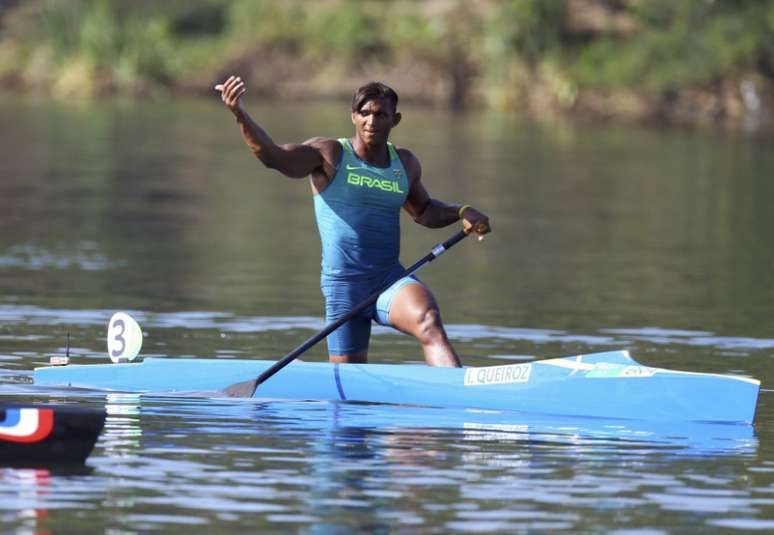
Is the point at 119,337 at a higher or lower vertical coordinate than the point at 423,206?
lower

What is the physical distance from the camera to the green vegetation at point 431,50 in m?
61.0

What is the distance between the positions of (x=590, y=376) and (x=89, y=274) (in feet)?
30.5

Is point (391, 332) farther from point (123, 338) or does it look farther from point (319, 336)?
point (319, 336)

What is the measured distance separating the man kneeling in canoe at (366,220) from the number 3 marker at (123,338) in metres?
1.38

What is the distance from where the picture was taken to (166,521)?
9031 millimetres

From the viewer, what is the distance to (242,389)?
12.7 metres

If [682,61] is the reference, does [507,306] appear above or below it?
below

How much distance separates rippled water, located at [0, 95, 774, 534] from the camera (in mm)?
9570

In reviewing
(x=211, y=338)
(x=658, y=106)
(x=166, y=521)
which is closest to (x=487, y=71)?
(x=658, y=106)

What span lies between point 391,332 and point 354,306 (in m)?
4.22

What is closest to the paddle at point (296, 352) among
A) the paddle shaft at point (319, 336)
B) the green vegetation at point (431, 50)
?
the paddle shaft at point (319, 336)

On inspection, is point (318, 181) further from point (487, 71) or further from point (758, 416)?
point (487, 71)

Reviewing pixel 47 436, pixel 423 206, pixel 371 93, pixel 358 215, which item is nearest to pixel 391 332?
pixel 423 206

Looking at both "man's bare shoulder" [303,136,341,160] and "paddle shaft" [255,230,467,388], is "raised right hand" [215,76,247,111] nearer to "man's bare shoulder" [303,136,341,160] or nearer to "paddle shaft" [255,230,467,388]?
"man's bare shoulder" [303,136,341,160]
